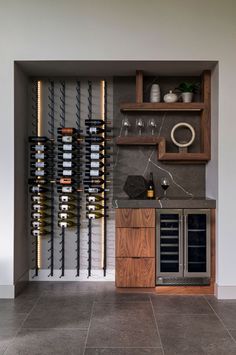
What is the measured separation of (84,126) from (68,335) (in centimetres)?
240

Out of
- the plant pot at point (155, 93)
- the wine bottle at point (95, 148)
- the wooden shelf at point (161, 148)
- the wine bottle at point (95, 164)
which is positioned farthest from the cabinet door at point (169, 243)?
the plant pot at point (155, 93)

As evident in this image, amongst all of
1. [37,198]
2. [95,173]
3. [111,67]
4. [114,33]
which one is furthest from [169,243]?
[114,33]

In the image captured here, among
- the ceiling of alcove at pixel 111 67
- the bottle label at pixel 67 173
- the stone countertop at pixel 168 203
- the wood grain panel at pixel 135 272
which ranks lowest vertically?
the wood grain panel at pixel 135 272

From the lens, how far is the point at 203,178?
4.08 meters

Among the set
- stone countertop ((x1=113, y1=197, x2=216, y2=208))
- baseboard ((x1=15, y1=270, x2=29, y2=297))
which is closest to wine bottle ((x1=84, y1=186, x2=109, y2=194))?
stone countertop ((x1=113, y1=197, x2=216, y2=208))

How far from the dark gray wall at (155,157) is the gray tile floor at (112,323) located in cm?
127

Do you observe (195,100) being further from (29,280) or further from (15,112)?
(29,280)

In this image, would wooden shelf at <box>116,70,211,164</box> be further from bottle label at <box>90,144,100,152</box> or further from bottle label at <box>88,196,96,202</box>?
bottle label at <box>88,196,96,202</box>

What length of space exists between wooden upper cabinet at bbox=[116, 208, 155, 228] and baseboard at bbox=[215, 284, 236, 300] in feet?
3.15

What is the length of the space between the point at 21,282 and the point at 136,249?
1.34m

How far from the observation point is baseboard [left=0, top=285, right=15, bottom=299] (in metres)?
3.48

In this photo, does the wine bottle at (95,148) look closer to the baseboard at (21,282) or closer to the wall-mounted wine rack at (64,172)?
the wall-mounted wine rack at (64,172)

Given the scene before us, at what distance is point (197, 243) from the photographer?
363cm

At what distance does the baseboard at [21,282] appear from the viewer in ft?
11.7
